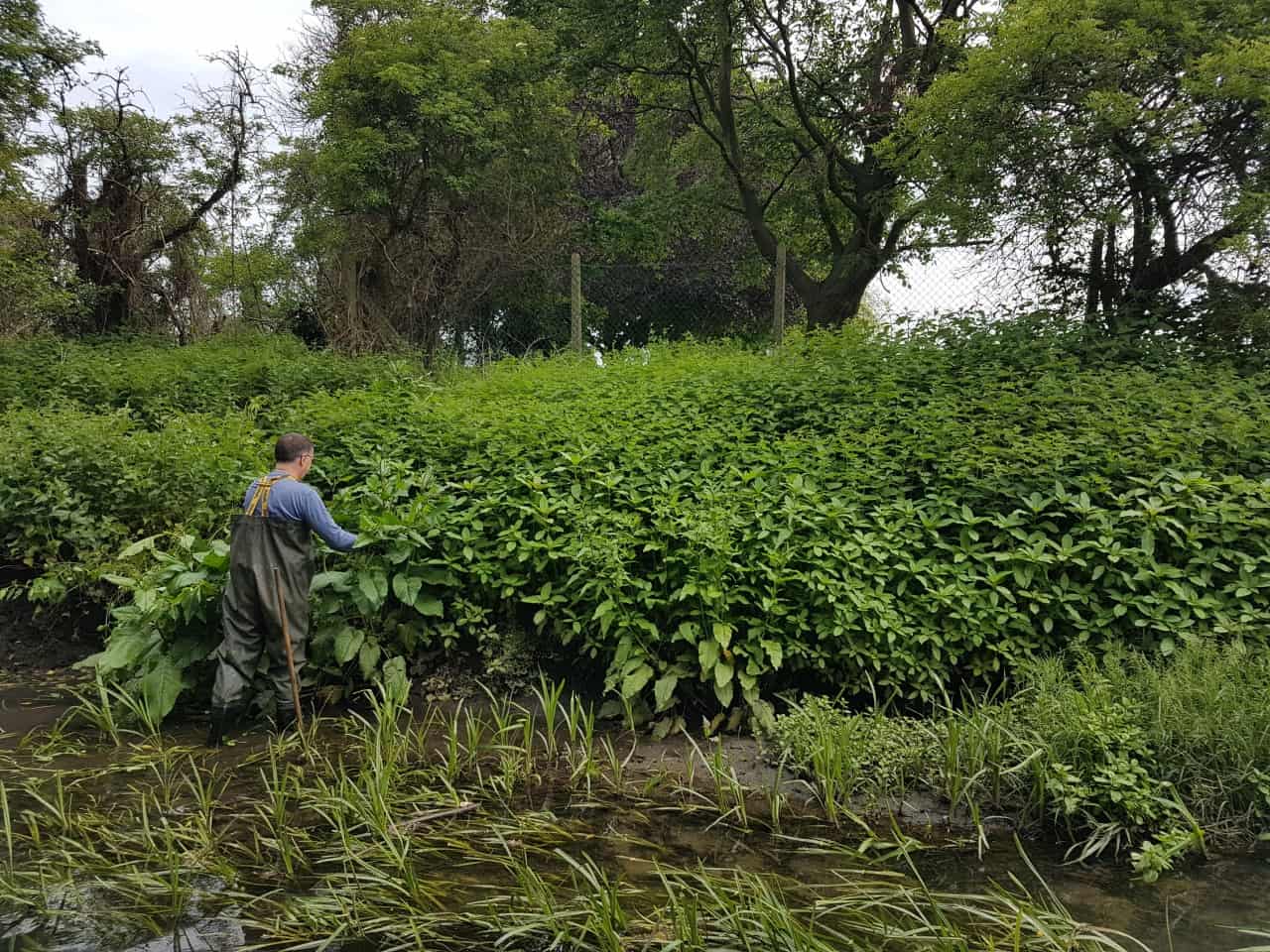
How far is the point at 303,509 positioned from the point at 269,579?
412 millimetres

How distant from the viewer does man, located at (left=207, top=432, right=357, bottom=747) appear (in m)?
4.36

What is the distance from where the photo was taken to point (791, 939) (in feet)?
8.40

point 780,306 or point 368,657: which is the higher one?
point 780,306

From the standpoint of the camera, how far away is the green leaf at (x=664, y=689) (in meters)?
4.25

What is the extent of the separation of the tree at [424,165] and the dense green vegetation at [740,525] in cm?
702

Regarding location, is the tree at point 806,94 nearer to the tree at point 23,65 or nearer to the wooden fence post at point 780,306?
the wooden fence post at point 780,306

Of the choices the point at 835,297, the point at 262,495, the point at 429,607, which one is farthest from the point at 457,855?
the point at 835,297

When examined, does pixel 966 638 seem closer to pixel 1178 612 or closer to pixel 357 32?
pixel 1178 612

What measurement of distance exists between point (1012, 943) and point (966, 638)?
6.05 ft

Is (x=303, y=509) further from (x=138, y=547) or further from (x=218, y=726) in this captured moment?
(x=138, y=547)

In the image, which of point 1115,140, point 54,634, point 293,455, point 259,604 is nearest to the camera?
point 259,604

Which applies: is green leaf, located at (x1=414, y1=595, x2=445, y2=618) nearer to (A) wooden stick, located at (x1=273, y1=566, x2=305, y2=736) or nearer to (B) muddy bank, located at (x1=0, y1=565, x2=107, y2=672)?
(A) wooden stick, located at (x1=273, y1=566, x2=305, y2=736)

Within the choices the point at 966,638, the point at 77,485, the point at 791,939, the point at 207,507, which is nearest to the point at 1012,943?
the point at 791,939

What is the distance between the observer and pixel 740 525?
462 centimetres
